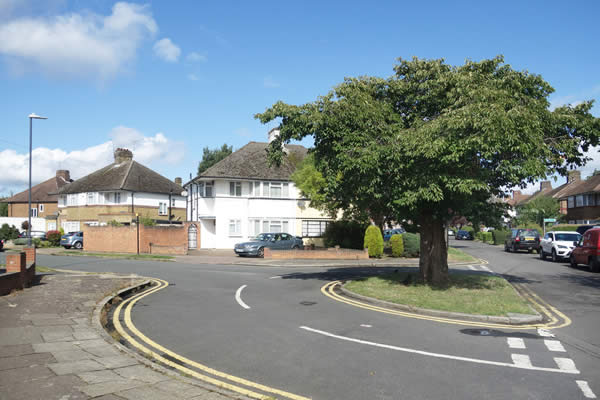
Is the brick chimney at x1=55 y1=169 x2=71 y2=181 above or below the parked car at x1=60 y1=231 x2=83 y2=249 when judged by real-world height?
above

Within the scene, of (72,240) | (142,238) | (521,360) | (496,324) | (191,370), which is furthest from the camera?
(72,240)

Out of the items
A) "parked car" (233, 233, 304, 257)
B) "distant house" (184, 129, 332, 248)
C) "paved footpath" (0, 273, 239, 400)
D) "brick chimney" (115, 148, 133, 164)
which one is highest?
"brick chimney" (115, 148, 133, 164)

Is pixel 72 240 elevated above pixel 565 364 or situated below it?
above

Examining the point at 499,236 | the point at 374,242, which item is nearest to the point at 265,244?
the point at 374,242

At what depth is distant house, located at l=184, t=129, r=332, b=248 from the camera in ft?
119

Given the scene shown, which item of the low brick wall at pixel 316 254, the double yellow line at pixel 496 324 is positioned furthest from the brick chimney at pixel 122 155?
the double yellow line at pixel 496 324

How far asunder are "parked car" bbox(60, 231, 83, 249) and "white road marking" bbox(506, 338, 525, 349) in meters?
39.0

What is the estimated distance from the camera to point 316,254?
28469 mm

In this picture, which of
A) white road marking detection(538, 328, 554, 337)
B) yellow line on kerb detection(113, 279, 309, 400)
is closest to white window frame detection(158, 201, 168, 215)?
yellow line on kerb detection(113, 279, 309, 400)

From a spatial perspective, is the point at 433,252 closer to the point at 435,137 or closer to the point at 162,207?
the point at 435,137

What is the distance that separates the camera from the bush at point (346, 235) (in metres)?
32.8

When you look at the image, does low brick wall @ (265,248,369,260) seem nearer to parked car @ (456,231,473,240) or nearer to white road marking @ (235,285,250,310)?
white road marking @ (235,285,250,310)

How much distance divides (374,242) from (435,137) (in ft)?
57.0

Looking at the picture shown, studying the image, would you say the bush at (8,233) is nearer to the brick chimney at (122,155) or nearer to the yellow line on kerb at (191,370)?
the brick chimney at (122,155)
